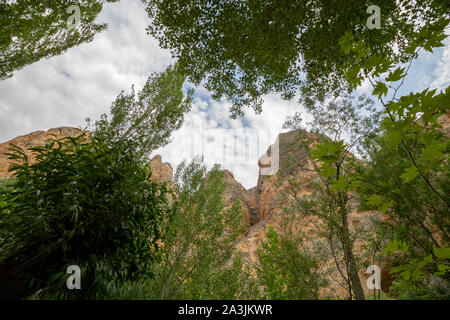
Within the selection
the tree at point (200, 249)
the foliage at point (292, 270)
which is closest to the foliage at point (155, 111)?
the tree at point (200, 249)

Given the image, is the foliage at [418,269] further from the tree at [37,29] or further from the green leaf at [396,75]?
the tree at [37,29]

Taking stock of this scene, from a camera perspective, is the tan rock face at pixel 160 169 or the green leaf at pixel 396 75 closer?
the green leaf at pixel 396 75

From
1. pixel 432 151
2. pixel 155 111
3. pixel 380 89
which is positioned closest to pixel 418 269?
pixel 432 151

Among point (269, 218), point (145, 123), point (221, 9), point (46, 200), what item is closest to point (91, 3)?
point (145, 123)

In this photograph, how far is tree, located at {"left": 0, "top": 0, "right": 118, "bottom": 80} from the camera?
7707 mm

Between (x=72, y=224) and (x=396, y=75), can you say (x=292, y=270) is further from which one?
(x=396, y=75)

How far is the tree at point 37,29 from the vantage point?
25.3 ft

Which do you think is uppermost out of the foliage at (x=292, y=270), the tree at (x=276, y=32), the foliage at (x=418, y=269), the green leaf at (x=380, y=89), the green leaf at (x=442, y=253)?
the tree at (x=276, y=32)

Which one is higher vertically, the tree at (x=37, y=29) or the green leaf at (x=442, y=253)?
the tree at (x=37, y=29)

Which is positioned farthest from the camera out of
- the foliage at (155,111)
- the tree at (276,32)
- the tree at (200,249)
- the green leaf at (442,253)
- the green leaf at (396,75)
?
the foliage at (155,111)

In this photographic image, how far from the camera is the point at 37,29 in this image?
931cm

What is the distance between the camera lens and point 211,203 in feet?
25.5

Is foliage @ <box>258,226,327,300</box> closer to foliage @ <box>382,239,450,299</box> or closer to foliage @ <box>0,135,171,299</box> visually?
foliage @ <box>382,239,450,299</box>
